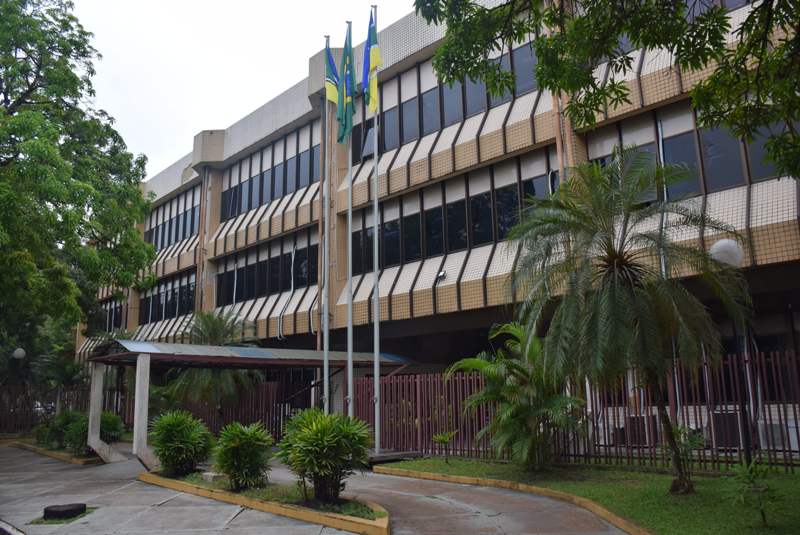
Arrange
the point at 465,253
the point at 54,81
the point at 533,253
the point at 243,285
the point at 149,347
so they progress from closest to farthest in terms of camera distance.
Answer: the point at 533,253
the point at 149,347
the point at 54,81
the point at 465,253
the point at 243,285

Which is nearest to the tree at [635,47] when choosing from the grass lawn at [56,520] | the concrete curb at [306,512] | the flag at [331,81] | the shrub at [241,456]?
the concrete curb at [306,512]

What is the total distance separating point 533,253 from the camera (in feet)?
37.2

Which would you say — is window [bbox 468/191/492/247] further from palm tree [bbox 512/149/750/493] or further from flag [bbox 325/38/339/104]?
palm tree [bbox 512/149/750/493]

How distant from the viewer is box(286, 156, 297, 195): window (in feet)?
93.5

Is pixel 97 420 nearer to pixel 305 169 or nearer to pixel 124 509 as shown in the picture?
pixel 124 509

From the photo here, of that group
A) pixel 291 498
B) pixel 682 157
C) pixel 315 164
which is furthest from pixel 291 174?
pixel 291 498

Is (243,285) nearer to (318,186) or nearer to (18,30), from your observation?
(318,186)

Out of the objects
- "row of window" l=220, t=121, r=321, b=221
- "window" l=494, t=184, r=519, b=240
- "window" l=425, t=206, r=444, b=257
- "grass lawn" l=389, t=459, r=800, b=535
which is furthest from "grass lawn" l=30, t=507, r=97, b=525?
"row of window" l=220, t=121, r=321, b=221

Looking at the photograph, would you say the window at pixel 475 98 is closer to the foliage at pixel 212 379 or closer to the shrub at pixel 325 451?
the foliage at pixel 212 379

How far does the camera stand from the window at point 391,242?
76.8 ft

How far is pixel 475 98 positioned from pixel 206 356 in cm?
1128

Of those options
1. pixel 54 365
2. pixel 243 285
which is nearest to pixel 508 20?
pixel 243 285

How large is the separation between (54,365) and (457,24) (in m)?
29.6

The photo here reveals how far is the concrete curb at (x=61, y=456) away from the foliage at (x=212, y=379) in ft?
12.7
